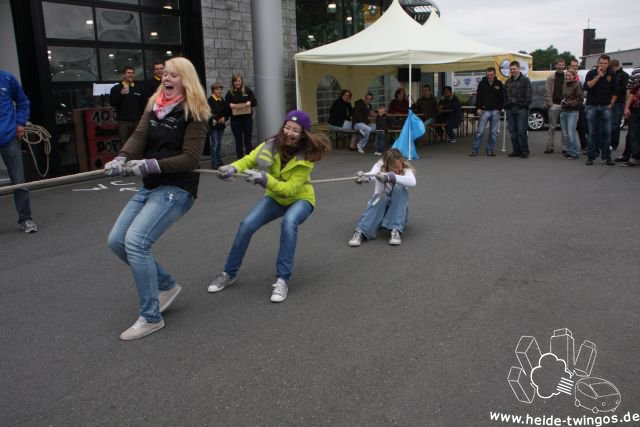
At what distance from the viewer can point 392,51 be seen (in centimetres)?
1223

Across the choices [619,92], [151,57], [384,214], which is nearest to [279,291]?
[384,214]

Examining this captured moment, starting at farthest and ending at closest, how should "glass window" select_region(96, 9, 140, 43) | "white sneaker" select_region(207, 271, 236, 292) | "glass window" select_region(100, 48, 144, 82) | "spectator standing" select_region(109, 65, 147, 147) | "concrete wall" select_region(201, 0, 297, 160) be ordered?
"concrete wall" select_region(201, 0, 297, 160) < "glass window" select_region(100, 48, 144, 82) < "glass window" select_region(96, 9, 140, 43) < "spectator standing" select_region(109, 65, 147, 147) < "white sneaker" select_region(207, 271, 236, 292)

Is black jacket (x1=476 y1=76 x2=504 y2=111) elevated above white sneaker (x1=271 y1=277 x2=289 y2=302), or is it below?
above

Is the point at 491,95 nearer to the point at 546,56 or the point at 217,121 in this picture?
the point at 217,121

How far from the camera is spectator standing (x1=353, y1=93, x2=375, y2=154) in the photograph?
1423 cm

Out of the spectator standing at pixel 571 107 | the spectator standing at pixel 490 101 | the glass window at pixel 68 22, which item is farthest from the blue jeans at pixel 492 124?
the glass window at pixel 68 22

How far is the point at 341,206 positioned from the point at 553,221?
2683mm

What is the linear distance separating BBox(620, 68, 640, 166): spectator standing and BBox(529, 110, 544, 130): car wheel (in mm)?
7593

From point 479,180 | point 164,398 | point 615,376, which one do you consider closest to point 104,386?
point 164,398

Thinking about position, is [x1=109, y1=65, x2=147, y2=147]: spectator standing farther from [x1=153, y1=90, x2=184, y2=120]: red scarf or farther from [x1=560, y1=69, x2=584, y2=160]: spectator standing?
[x1=560, y1=69, x2=584, y2=160]: spectator standing

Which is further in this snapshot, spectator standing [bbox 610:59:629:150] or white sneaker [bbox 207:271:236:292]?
spectator standing [bbox 610:59:629:150]

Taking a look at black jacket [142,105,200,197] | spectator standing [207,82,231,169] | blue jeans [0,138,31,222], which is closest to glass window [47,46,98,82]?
spectator standing [207,82,231,169]

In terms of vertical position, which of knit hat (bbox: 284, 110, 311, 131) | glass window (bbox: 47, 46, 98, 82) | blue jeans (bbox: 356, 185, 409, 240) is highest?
glass window (bbox: 47, 46, 98, 82)

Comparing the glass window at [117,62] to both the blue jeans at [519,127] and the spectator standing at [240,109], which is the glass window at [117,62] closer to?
the spectator standing at [240,109]
